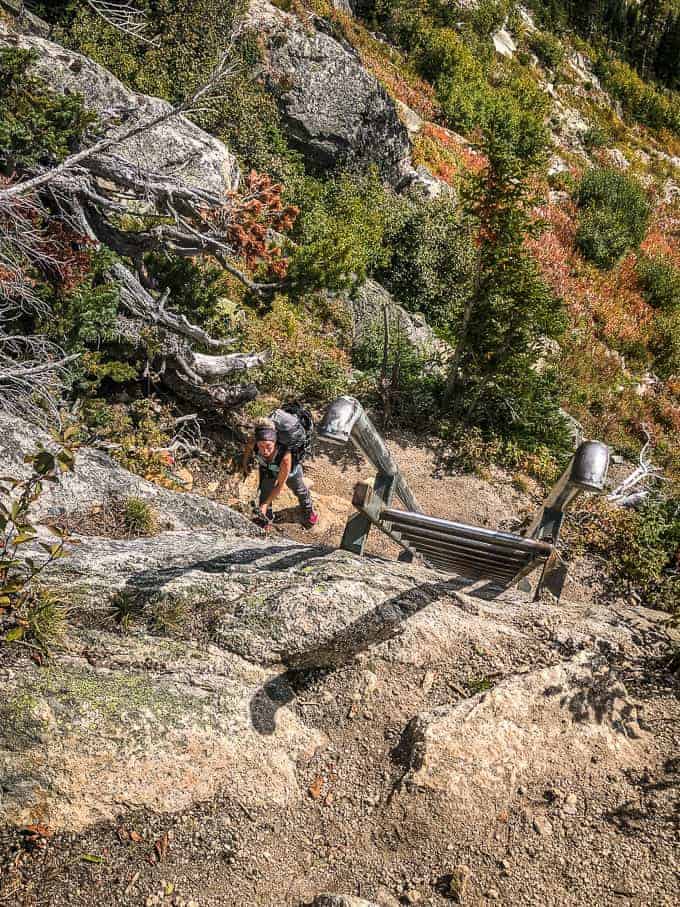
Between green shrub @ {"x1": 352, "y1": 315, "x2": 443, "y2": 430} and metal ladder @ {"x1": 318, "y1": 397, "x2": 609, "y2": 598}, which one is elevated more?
metal ladder @ {"x1": 318, "y1": 397, "x2": 609, "y2": 598}

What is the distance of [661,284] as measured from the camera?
1939 cm

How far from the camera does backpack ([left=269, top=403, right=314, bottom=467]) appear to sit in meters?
5.93

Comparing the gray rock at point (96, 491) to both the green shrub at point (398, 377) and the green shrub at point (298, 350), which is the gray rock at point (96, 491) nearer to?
the green shrub at point (298, 350)

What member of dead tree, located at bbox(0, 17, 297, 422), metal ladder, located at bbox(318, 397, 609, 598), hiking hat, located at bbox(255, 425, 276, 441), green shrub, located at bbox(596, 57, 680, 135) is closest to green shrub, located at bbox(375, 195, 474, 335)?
dead tree, located at bbox(0, 17, 297, 422)

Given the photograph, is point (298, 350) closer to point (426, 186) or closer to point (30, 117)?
point (30, 117)

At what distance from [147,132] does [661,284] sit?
17.7m

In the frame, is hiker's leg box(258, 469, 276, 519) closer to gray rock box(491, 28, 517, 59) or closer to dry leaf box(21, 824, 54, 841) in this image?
dry leaf box(21, 824, 54, 841)

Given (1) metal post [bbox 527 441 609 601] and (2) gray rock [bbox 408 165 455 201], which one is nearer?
(1) metal post [bbox 527 441 609 601]

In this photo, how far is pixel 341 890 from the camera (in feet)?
7.53

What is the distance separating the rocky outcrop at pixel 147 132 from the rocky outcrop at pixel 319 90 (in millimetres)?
5546

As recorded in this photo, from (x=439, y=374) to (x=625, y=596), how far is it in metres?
6.20

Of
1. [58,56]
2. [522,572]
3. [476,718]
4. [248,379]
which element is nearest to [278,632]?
[476,718]

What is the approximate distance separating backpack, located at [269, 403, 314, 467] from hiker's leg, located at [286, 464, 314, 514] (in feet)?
2.01

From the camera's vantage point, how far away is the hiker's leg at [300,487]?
684 centimetres
